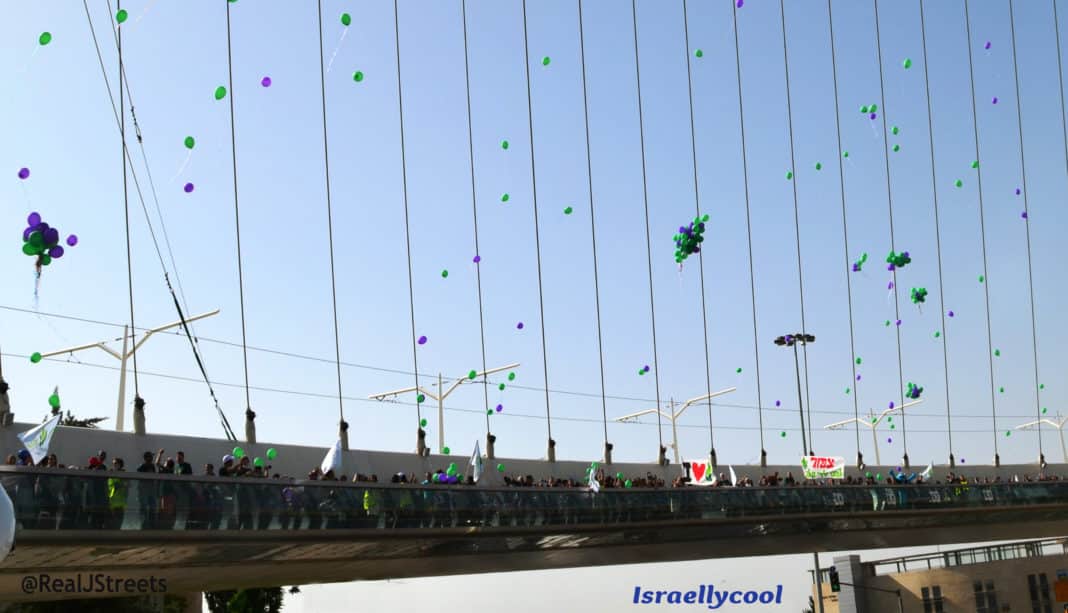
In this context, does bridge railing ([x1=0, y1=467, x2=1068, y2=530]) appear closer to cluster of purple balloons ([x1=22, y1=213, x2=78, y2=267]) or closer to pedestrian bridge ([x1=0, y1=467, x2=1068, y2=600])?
pedestrian bridge ([x1=0, y1=467, x2=1068, y2=600])

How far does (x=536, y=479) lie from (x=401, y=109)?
14.5m

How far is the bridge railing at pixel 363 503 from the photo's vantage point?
68.6 ft

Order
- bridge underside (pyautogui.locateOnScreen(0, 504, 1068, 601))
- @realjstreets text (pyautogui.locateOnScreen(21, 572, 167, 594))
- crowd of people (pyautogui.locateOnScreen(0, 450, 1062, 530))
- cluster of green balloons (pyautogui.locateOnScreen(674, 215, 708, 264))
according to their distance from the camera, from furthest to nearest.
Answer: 1. cluster of green balloons (pyautogui.locateOnScreen(674, 215, 708, 264))
2. @realjstreets text (pyautogui.locateOnScreen(21, 572, 167, 594))
3. bridge underside (pyautogui.locateOnScreen(0, 504, 1068, 601))
4. crowd of people (pyautogui.locateOnScreen(0, 450, 1062, 530))

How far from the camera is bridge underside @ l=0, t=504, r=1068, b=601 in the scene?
23.2 meters

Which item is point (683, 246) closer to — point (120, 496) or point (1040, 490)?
point (1040, 490)

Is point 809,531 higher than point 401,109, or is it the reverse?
point 401,109

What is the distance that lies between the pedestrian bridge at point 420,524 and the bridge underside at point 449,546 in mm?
69

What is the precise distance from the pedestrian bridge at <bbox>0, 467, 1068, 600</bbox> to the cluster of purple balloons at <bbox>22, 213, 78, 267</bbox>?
617cm

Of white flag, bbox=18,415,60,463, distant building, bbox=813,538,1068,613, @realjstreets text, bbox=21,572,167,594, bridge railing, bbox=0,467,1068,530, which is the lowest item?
distant building, bbox=813,538,1068,613

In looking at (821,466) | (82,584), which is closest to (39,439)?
(82,584)

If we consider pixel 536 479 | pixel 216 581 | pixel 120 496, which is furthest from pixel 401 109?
pixel 120 496

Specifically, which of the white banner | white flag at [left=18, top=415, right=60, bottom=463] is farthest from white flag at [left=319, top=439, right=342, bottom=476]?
the white banner

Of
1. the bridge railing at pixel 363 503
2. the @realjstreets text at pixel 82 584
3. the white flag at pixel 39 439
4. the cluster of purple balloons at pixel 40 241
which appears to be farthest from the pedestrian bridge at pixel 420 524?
the cluster of purple balloons at pixel 40 241

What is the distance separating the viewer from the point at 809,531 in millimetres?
48188
